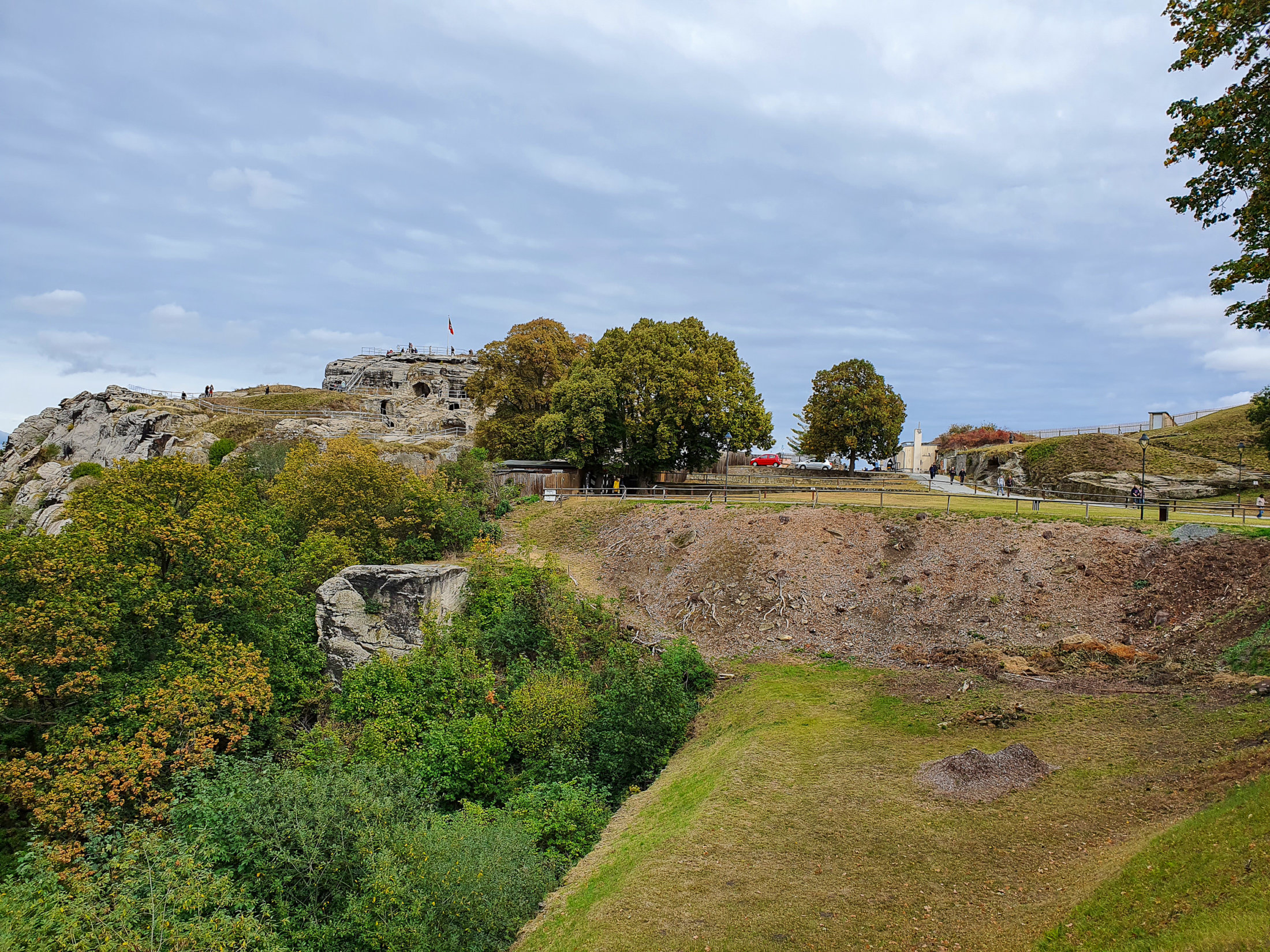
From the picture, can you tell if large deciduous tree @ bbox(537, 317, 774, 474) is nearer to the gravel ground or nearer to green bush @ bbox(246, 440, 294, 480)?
the gravel ground

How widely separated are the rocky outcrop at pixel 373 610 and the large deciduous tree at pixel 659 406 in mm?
15442

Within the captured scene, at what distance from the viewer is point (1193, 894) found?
7.16 meters

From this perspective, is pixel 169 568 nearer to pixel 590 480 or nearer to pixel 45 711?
pixel 45 711

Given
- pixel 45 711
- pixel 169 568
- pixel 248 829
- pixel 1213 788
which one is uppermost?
pixel 169 568

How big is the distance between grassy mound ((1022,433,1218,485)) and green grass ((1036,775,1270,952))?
119ft

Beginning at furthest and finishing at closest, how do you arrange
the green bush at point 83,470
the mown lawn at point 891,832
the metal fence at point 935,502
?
1. the green bush at point 83,470
2. the metal fence at point 935,502
3. the mown lawn at point 891,832

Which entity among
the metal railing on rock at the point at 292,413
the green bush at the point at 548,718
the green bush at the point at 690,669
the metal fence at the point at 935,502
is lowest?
the green bush at the point at 548,718

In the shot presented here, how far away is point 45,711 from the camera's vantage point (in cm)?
1833

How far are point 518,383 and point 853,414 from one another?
23.7 m

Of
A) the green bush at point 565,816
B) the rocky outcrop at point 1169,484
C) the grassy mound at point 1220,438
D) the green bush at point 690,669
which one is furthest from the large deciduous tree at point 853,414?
the green bush at point 565,816

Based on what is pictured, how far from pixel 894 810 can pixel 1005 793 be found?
190 centimetres

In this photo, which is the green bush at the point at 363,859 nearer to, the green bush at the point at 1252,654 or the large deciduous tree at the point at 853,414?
the green bush at the point at 1252,654

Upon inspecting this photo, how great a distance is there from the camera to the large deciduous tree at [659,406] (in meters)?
38.7

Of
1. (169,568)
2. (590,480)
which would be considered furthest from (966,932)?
(590,480)
